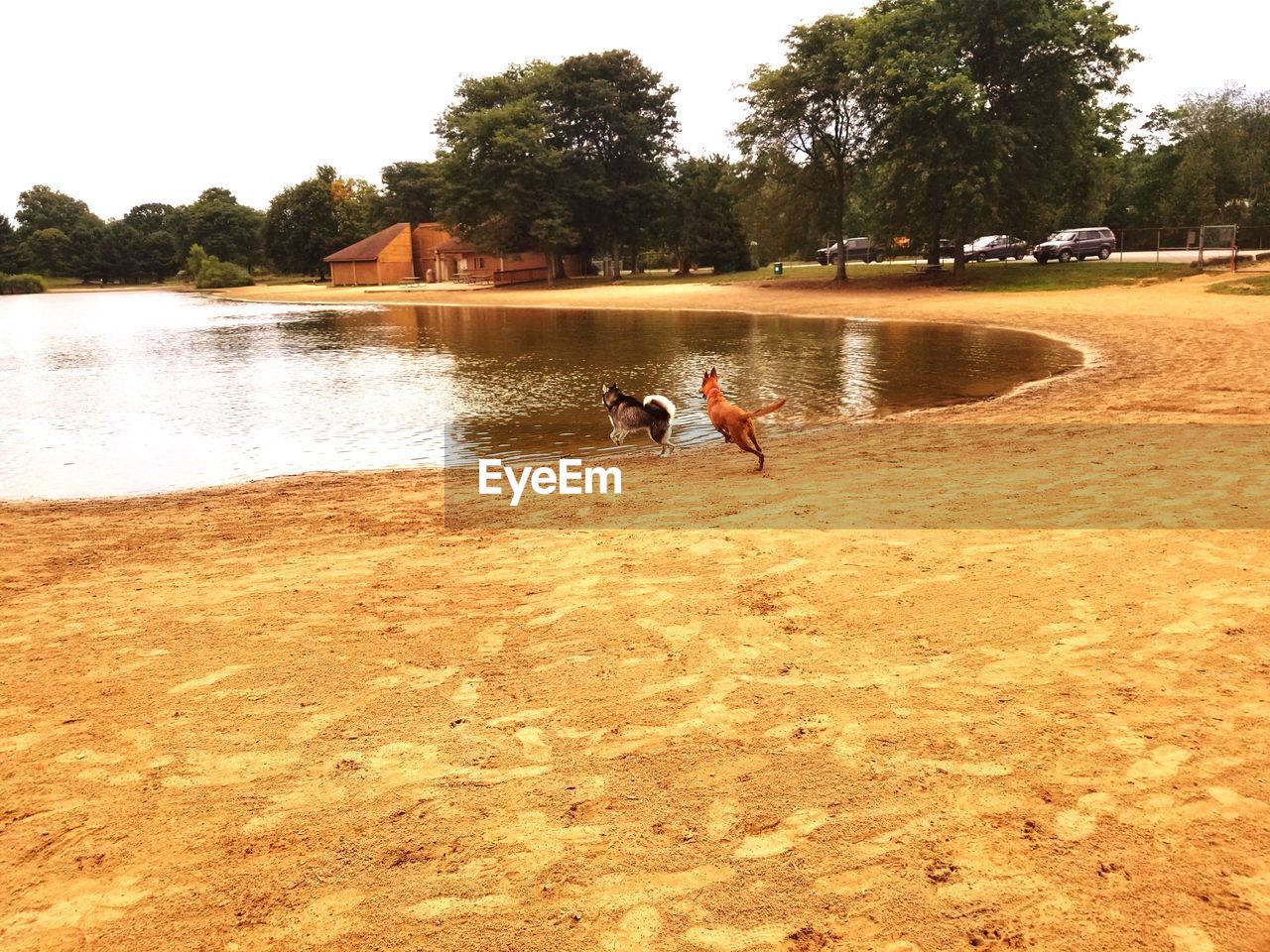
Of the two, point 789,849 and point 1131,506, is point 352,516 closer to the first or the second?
point 789,849

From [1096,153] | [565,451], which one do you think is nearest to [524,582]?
[565,451]

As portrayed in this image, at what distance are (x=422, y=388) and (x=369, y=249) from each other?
3059 inches

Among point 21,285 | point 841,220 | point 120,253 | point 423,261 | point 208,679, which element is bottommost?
point 208,679

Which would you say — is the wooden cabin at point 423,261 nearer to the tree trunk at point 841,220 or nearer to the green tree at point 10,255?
the tree trunk at point 841,220

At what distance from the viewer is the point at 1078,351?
2059 cm

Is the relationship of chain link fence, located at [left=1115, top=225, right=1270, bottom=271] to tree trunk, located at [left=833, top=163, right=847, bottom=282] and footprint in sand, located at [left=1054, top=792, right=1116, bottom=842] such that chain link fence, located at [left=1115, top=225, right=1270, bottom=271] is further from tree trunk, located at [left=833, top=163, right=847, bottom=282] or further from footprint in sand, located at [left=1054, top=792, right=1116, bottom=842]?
footprint in sand, located at [left=1054, top=792, right=1116, bottom=842]

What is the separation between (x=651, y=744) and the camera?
4.27 meters

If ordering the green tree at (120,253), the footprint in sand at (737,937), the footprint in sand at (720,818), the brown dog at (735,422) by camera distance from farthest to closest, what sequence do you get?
the green tree at (120,253) → the brown dog at (735,422) → the footprint in sand at (720,818) → the footprint in sand at (737,937)

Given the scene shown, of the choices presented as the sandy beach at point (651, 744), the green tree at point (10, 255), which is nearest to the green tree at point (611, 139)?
the sandy beach at point (651, 744)

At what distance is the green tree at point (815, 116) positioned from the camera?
46.0 meters

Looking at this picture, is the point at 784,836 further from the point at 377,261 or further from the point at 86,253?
the point at 86,253

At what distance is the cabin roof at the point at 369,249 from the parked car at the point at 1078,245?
67190mm

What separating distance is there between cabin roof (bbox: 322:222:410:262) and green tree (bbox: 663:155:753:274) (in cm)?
3720

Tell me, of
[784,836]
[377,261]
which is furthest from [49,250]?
[784,836]
